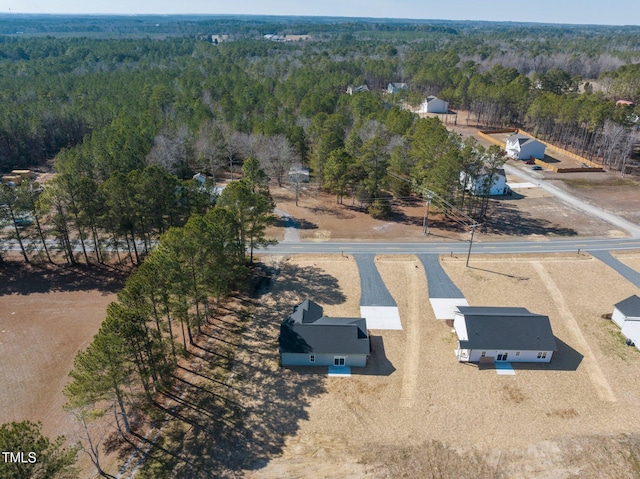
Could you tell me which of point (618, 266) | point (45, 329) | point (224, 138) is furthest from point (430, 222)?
point (45, 329)

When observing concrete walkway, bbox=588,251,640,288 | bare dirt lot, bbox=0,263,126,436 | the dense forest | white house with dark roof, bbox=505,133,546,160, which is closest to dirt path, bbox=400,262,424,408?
the dense forest

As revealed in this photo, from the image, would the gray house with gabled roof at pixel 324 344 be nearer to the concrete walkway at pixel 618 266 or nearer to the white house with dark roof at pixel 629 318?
the white house with dark roof at pixel 629 318

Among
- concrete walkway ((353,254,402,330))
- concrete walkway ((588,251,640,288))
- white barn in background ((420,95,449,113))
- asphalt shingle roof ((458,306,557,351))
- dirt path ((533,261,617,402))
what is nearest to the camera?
dirt path ((533,261,617,402))

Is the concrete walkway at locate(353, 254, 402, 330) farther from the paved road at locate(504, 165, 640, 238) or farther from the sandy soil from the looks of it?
the paved road at locate(504, 165, 640, 238)

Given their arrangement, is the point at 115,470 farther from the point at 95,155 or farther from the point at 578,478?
the point at 95,155

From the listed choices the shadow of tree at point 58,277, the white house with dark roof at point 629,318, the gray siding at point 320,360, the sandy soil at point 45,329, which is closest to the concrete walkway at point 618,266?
the white house with dark roof at point 629,318

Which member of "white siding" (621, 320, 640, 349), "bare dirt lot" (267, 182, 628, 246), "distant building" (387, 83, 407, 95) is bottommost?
"bare dirt lot" (267, 182, 628, 246)

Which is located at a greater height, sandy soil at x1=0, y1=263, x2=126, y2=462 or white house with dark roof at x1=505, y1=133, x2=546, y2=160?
white house with dark roof at x1=505, y1=133, x2=546, y2=160
